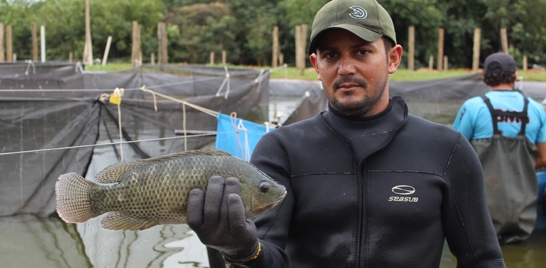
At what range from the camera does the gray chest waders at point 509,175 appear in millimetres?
5195

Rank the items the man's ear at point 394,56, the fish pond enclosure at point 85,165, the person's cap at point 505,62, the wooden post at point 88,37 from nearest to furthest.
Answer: the man's ear at point 394,56, the fish pond enclosure at point 85,165, the person's cap at point 505,62, the wooden post at point 88,37

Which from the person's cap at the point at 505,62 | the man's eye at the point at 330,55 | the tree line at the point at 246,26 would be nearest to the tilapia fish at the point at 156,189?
the man's eye at the point at 330,55

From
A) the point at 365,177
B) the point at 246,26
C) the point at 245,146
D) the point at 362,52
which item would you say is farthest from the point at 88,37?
the point at 365,177

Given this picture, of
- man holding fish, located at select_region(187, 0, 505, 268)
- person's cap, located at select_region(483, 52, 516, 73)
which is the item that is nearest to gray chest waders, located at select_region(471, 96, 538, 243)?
person's cap, located at select_region(483, 52, 516, 73)

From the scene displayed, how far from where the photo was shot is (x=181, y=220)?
1.91 metres

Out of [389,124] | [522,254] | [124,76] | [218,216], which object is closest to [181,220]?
[218,216]

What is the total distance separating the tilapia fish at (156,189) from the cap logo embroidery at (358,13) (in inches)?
25.6

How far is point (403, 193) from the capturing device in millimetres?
1974

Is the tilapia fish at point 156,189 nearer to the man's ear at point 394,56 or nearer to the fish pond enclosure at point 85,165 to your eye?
the man's ear at point 394,56

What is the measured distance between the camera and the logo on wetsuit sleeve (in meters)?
1.97

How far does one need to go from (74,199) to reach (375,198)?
3.45 ft

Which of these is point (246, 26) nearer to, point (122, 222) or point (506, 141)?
point (506, 141)

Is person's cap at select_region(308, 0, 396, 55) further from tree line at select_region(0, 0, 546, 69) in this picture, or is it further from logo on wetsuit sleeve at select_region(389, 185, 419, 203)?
tree line at select_region(0, 0, 546, 69)

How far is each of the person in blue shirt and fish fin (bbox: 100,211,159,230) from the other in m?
3.97
